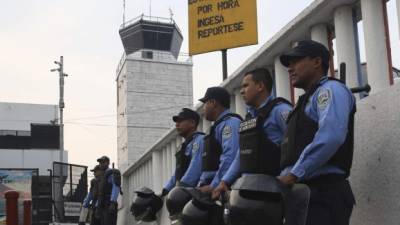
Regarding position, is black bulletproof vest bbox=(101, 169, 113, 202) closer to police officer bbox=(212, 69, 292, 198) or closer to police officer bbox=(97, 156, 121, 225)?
police officer bbox=(97, 156, 121, 225)

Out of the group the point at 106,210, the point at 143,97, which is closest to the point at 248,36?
the point at 106,210

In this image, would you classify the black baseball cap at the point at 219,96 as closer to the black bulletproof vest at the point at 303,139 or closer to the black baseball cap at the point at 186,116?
the black baseball cap at the point at 186,116

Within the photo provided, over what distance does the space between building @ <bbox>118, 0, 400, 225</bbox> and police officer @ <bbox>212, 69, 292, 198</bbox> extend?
0.53m

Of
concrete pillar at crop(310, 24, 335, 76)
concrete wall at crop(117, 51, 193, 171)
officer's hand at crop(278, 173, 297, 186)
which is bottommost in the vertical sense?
officer's hand at crop(278, 173, 297, 186)

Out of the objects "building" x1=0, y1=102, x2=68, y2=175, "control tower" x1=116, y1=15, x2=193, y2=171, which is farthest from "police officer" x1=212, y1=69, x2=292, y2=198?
"control tower" x1=116, y1=15, x2=193, y2=171

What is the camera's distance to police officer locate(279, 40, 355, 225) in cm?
305

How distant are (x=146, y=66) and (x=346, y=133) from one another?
64.0m

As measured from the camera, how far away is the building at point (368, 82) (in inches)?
140

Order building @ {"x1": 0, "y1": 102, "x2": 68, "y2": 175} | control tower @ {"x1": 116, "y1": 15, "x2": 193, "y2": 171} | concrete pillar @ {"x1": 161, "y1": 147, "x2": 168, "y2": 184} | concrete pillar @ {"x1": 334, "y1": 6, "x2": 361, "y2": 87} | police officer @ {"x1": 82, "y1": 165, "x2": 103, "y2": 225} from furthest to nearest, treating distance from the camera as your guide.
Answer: control tower @ {"x1": 116, "y1": 15, "x2": 193, "y2": 171} → building @ {"x1": 0, "y1": 102, "x2": 68, "y2": 175} → police officer @ {"x1": 82, "y1": 165, "x2": 103, "y2": 225} → concrete pillar @ {"x1": 161, "y1": 147, "x2": 168, "y2": 184} → concrete pillar @ {"x1": 334, "y1": 6, "x2": 361, "y2": 87}

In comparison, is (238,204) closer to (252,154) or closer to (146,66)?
(252,154)

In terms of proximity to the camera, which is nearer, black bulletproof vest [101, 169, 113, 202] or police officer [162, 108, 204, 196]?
police officer [162, 108, 204, 196]

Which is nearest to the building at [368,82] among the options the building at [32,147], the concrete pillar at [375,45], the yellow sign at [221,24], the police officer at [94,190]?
the concrete pillar at [375,45]

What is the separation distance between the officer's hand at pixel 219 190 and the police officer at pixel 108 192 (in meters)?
6.29

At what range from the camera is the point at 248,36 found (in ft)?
27.3
